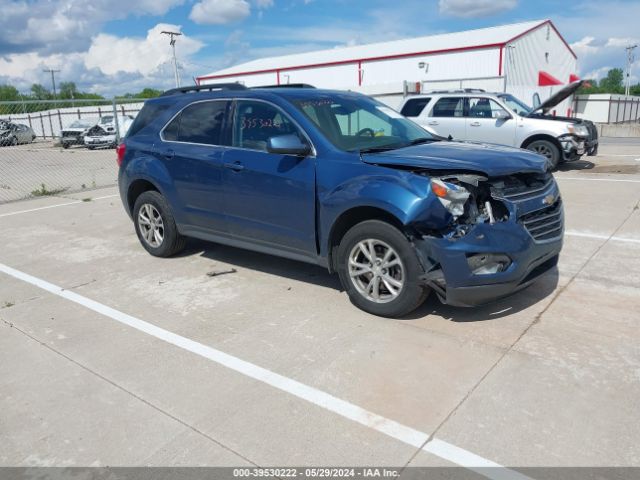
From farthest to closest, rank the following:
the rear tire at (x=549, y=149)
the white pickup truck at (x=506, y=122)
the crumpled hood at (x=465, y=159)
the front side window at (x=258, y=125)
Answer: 1. the rear tire at (x=549, y=149)
2. the white pickup truck at (x=506, y=122)
3. the front side window at (x=258, y=125)
4. the crumpled hood at (x=465, y=159)

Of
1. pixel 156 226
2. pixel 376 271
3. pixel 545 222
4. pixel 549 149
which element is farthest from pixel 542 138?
pixel 376 271

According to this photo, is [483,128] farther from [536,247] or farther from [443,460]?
[443,460]

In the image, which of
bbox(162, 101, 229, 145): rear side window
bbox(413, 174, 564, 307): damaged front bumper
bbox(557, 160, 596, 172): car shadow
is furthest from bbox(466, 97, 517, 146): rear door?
bbox(413, 174, 564, 307): damaged front bumper

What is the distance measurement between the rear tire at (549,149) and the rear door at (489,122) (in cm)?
51

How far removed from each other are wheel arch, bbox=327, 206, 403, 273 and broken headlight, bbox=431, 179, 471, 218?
14.1 inches

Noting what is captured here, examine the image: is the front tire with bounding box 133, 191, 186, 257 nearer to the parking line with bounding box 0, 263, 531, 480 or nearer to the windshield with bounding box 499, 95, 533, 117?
the parking line with bounding box 0, 263, 531, 480

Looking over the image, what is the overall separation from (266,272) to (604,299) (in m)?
3.20

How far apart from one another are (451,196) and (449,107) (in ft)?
31.7

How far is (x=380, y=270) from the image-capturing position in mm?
4188

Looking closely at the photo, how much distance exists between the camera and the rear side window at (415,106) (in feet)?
42.9

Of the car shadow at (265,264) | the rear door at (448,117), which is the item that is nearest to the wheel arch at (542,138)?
the rear door at (448,117)

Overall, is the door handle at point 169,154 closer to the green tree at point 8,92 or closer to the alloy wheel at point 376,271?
the alloy wheel at point 376,271

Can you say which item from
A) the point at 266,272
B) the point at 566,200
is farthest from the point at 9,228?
the point at 566,200

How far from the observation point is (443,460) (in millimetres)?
2652
